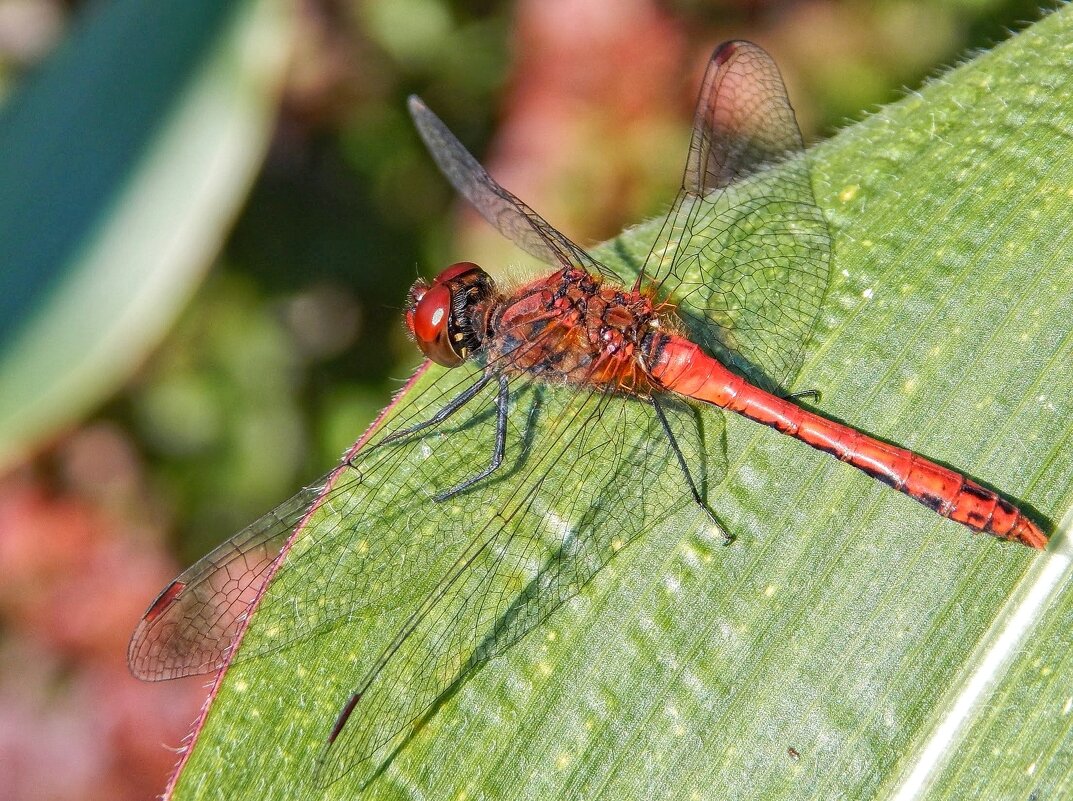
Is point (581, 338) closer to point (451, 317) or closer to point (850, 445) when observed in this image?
point (451, 317)

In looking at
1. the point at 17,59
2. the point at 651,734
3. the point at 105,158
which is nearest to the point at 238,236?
the point at 17,59

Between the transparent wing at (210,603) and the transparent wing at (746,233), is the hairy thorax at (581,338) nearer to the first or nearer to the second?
the transparent wing at (746,233)

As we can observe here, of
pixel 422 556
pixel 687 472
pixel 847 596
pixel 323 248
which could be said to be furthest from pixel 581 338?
pixel 323 248

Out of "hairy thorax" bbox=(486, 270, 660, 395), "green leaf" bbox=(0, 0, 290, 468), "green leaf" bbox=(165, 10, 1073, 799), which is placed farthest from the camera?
"hairy thorax" bbox=(486, 270, 660, 395)

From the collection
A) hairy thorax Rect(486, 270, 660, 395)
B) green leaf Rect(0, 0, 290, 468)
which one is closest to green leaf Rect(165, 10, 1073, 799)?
hairy thorax Rect(486, 270, 660, 395)

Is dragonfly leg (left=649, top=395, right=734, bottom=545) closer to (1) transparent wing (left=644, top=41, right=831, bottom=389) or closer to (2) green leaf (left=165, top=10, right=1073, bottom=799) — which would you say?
(2) green leaf (left=165, top=10, right=1073, bottom=799)

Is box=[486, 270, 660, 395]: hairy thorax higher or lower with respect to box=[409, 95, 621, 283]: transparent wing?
lower

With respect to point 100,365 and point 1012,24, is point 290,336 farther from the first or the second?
point 1012,24

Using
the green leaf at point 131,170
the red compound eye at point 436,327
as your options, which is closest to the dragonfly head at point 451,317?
the red compound eye at point 436,327
